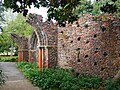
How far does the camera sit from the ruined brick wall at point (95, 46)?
13.0 metres

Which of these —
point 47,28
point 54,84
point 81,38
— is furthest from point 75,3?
point 47,28

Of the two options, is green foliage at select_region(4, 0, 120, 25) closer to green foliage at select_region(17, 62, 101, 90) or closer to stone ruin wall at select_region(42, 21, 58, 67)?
green foliage at select_region(17, 62, 101, 90)

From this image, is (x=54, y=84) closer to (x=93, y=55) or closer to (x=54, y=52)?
(x=93, y=55)

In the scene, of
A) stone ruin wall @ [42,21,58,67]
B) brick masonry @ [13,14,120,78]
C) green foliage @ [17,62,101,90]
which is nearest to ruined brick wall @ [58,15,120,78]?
brick masonry @ [13,14,120,78]

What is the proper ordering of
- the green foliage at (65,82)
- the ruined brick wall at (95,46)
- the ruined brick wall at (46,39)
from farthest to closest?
1. the ruined brick wall at (46,39)
2. the ruined brick wall at (95,46)
3. the green foliage at (65,82)

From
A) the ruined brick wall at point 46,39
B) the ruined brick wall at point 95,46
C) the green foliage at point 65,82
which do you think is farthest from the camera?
the ruined brick wall at point 46,39

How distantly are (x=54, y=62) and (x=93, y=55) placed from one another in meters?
4.81

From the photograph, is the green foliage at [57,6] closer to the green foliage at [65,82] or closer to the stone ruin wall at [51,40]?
the green foliage at [65,82]

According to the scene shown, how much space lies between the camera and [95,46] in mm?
13516

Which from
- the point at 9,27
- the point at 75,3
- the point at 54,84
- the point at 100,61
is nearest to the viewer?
the point at 75,3

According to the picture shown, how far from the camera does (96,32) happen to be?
13.6 m

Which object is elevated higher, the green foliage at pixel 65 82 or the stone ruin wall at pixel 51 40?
the stone ruin wall at pixel 51 40

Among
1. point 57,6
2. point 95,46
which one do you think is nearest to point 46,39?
point 95,46

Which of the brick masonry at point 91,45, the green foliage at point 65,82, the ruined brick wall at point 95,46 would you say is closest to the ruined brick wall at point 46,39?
the brick masonry at point 91,45
